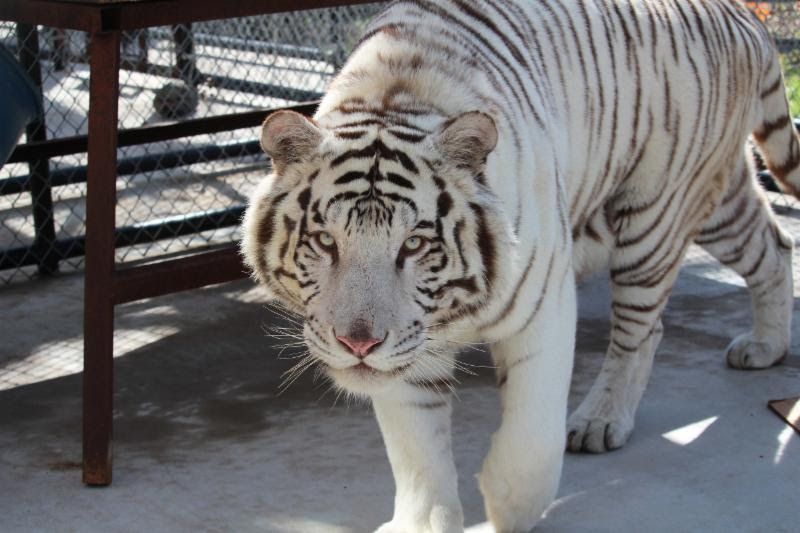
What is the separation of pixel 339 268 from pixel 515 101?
24.9 inches

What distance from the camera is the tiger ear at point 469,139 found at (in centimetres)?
243

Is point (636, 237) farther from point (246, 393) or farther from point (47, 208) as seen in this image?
point (47, 208)

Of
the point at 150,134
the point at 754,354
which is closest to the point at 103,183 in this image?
the point at 150,134

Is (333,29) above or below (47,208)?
above

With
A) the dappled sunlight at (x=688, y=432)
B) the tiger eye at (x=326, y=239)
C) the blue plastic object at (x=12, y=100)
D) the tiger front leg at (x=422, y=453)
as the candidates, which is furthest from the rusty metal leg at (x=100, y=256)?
the dappled sunlight at (x=688, y=432)

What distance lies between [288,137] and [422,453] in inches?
31.6

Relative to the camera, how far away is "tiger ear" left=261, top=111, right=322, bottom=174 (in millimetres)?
2494

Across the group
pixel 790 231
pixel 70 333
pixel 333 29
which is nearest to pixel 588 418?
pixel 70 333

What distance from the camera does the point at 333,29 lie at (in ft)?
25.5

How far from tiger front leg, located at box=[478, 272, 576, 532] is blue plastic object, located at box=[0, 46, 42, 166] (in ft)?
5.56

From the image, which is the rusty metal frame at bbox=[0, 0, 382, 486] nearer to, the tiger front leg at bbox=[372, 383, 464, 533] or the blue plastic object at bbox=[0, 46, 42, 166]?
the blue plastic object at bbox=[0, 46, 42, 166]

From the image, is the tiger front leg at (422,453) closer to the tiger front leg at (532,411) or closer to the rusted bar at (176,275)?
the tiger front leg at (532,411)

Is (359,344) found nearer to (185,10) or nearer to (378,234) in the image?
(378,234)

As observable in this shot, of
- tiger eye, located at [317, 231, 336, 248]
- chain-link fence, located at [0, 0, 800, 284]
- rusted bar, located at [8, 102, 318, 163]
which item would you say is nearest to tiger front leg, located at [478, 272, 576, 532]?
tiger eye, located at [317, 231, 336, 248]
